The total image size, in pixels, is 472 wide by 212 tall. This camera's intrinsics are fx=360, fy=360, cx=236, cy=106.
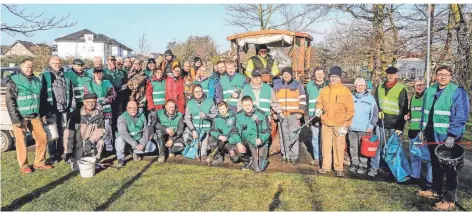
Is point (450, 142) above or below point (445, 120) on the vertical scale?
below

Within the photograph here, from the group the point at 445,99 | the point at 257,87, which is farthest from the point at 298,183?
the point at 445,99

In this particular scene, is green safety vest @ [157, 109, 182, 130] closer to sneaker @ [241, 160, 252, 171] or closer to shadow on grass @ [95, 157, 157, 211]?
shadow on grass @ [95, 157, 157, 211]

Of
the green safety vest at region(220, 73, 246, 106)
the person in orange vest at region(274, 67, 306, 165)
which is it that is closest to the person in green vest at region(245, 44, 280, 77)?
the green safety vest at region(220, 73, 246, 106)

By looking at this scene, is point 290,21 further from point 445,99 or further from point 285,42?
point 445,99

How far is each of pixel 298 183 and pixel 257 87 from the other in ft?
6.26

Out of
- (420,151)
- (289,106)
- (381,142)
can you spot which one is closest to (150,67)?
(289,106)

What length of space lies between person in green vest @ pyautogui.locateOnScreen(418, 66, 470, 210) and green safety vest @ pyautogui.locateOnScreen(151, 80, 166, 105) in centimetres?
483

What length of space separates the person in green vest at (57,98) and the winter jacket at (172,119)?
158cm

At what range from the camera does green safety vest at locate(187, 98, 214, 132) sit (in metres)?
6.88

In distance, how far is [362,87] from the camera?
5.96 metres

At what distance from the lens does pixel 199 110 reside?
22.6ft

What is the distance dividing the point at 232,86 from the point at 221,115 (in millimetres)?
770

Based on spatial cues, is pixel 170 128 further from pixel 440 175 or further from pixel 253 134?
pixel 440 175

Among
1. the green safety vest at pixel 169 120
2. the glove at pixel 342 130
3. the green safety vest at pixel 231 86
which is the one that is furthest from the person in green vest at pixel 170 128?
the glove at pixel 342 130
